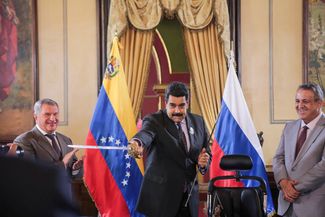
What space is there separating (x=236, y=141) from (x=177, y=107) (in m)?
1.31

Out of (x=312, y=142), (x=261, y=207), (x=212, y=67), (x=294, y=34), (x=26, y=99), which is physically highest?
(x=294, y=34)

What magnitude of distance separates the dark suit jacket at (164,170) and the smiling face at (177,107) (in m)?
0.06

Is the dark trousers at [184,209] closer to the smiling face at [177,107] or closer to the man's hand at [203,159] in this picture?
the man's hand at [203,159]

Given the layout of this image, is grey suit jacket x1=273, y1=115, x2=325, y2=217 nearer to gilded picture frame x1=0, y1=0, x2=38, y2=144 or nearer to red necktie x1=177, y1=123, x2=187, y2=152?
red necktie x1=177, y1=123, x2=187, y2=152

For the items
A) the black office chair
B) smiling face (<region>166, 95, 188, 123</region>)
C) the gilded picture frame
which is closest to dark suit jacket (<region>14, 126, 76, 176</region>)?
smiling face (<region>166, 95, 188, 123</region>)

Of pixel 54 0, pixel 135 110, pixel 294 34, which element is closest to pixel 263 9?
pixel 294 34

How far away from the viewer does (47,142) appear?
10.2 feet

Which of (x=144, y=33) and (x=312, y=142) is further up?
(x=144, y=33)

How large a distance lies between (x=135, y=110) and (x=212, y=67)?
98 centimetres

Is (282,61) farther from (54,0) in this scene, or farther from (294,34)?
(54,0)

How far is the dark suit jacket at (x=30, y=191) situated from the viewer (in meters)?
0.56

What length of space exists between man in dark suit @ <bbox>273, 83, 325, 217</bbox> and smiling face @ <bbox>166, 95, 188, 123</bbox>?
873 millimetres

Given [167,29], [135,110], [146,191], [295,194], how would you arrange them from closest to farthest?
[146,191] → [295,194] → [135,110] → [167,29]

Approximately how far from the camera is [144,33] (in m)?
5.30
